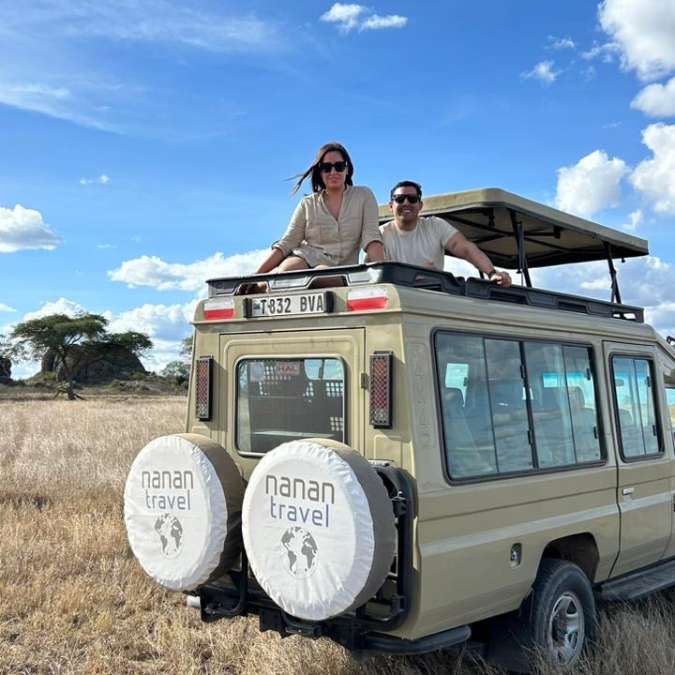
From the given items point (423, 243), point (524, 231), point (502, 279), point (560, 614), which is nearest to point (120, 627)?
point (560, 614)

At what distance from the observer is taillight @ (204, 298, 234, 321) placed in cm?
495

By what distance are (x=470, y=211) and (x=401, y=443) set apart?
2.49 meters

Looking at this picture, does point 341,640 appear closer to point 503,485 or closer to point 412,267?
point 503,485

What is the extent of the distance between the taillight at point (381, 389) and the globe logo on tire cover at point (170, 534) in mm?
1162

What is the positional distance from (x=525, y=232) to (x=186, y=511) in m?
3.92

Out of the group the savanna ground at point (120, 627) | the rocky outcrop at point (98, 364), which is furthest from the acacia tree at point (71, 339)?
the savanna ground at point (120, 627)

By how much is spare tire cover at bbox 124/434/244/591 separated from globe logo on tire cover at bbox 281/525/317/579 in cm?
47

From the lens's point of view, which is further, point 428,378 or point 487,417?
point 487,417

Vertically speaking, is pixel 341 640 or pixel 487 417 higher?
pixel 487 417

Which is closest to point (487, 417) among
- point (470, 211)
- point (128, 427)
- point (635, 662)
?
point (635, 662)

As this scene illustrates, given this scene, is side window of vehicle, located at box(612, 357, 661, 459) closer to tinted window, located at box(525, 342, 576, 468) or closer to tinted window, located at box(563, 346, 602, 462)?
tinted window, located at box(563, 346, 602, 462)

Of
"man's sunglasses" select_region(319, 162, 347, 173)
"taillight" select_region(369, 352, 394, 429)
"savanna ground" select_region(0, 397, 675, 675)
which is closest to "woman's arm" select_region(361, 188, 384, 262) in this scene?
"man's sunglasses" select_region(319, 162, 347, 173)

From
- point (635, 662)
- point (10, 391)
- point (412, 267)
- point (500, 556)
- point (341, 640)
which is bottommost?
point (635, 662)

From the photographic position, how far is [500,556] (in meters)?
4.34
